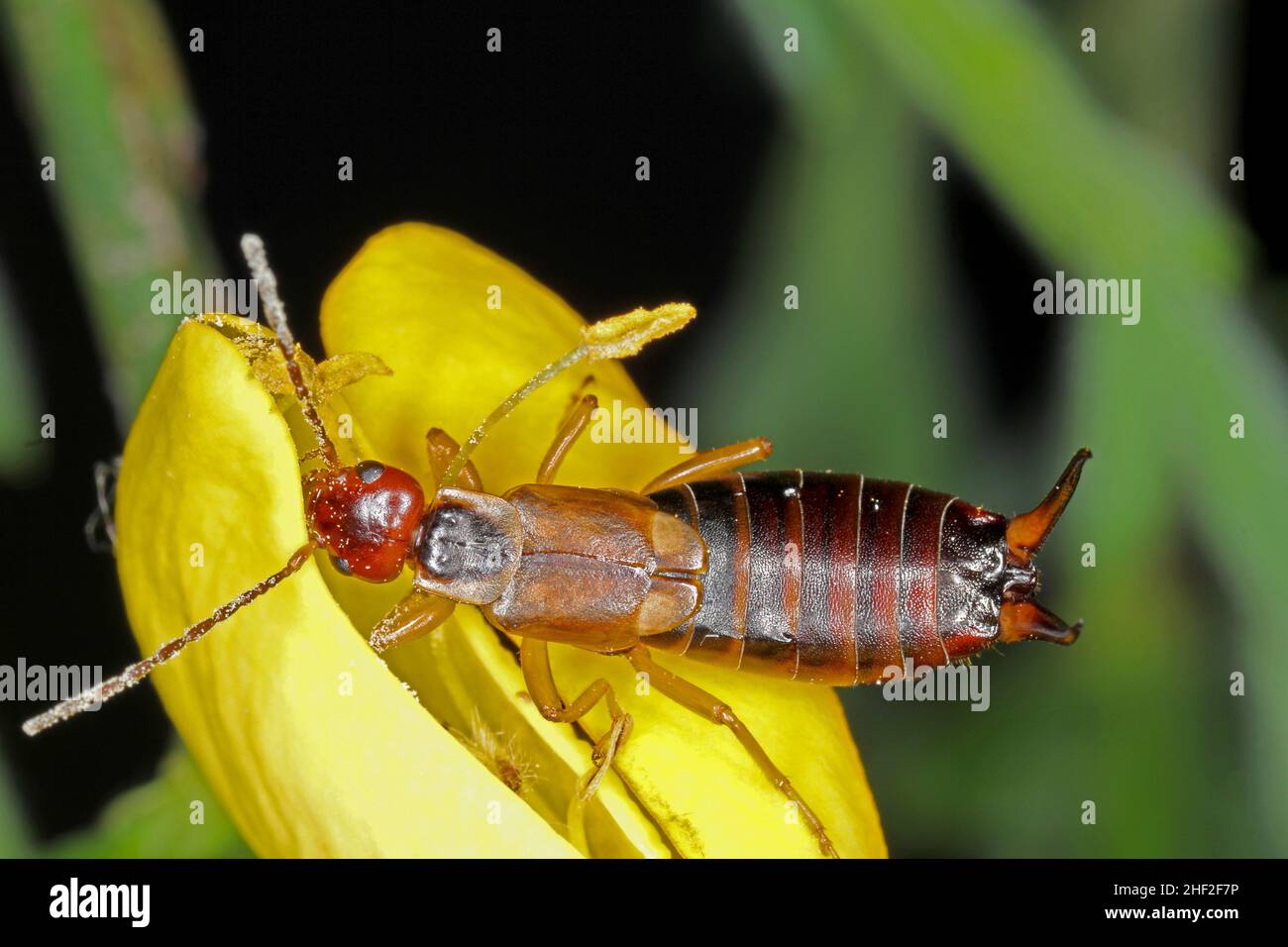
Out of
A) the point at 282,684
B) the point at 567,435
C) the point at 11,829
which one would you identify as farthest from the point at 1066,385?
the point at 11,829

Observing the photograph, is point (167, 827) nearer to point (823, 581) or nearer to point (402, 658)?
point (402, 658)

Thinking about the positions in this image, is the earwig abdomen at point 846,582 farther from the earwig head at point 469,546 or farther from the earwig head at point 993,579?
the earwig head at point 469,546

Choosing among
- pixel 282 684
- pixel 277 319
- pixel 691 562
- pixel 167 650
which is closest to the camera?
pixel 282 684

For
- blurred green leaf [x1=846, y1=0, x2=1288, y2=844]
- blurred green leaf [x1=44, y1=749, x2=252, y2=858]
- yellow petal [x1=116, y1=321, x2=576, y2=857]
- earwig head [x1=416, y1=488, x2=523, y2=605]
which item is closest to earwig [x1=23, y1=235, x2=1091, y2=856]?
earwig head [x1=416, y1=488, x2=523, y2=605]

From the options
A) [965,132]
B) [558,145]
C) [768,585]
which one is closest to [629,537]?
[768,585]

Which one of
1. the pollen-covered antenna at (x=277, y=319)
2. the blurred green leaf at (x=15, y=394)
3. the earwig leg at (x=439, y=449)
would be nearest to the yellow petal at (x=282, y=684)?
the pollen-covered antenna at (x=277, y=319)
